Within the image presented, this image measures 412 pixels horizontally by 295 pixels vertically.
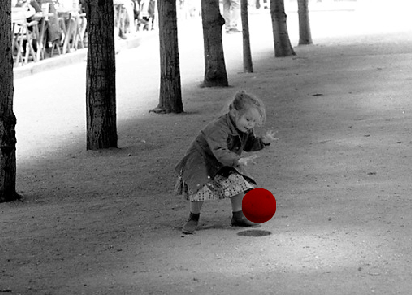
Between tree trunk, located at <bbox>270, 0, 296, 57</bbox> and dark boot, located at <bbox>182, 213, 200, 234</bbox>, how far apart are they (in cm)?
1798

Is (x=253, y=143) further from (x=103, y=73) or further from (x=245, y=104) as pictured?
(x=103, y=73)

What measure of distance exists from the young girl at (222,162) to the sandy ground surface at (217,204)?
0.83 ft

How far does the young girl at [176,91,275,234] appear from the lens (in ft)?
20.2

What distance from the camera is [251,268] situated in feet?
17.4

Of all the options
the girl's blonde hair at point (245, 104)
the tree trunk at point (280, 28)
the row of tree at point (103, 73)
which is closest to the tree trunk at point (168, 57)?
the row of tree at point (103, 73)

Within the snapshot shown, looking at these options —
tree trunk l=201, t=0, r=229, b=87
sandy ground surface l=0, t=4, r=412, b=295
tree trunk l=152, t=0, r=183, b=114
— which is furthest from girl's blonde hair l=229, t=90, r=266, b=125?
tree trunk l=201, t=0, r=229, b=87

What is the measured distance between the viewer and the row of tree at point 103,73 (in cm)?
844

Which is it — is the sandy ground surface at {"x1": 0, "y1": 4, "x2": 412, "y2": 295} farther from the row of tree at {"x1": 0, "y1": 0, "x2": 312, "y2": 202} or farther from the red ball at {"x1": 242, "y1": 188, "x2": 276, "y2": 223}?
the row of tree at {"x1": 0, "y1": 0, "x2": 312, "y2": 202}

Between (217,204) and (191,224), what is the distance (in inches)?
42.7

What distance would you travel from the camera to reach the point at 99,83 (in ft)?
36.9

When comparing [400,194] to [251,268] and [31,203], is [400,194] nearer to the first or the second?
[251,268]

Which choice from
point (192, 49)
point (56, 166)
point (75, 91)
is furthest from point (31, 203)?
point (192, 49)

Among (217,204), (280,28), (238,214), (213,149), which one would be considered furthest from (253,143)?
(280,28)

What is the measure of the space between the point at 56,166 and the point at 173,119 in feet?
12.3
